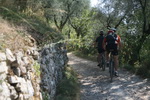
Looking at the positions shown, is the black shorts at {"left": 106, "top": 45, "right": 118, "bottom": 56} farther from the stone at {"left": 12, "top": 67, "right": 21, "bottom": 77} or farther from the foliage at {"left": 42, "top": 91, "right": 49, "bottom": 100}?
the stone at {"left": 12, "top": 67, "right": 21, "bottom": 77}

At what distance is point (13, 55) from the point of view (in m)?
3.81

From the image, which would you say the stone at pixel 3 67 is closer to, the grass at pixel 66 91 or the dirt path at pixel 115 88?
the grass at pixel 66 91

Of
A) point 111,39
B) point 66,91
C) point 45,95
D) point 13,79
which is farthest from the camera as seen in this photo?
point 111,39

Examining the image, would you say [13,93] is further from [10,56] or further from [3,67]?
[10,56]

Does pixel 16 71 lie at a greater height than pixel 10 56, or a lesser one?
lesser

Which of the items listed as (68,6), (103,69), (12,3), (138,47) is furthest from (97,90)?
(68,6)

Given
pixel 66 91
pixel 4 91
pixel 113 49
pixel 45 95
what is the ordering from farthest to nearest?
pixel 113 49 < pixel 66 91 < pixel 45 95 < pixel 4 91

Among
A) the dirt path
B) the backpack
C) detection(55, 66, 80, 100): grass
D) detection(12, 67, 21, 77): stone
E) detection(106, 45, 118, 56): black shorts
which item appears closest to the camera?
detection(12, 67, 21, 77): stone

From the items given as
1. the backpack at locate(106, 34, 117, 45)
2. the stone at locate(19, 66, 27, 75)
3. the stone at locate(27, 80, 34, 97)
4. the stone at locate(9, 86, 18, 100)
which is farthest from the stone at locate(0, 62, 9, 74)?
the backpack at locate(106, 34, 117, 45)

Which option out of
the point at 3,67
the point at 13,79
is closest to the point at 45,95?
the point at 13,79

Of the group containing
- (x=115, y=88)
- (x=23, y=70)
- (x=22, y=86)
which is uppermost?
(x=23, y=70)

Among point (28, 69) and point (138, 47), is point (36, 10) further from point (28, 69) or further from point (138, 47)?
point (138, 47)

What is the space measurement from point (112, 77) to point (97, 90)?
1.06 metres

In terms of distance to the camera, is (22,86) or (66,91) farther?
(66,91)
